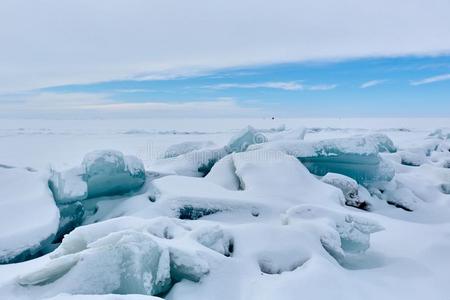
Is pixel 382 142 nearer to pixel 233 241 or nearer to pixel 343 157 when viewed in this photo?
pixel 343 157

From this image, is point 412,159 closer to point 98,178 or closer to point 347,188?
point 347,188

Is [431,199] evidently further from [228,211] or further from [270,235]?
[270,235]

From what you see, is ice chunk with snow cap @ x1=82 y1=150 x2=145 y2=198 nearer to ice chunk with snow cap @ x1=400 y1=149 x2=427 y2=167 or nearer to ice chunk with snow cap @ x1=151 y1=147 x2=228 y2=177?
ice chunk with snow cap @ x1=151 y1=147 x2=228 y2=177

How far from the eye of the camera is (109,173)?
6.12 m

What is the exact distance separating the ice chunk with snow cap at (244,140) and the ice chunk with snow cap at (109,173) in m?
2.75

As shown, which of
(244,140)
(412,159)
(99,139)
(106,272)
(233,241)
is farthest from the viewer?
(99,139)

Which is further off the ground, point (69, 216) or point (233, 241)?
point (233, 241)

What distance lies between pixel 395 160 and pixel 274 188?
586 cm

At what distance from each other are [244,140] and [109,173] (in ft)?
11.5

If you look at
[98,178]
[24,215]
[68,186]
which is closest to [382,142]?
[98,178]

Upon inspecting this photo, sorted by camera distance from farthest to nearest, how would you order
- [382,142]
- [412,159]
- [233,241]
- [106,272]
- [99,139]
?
[99,139] < [412,159] < [382,142] < [233,241] < [106,272]

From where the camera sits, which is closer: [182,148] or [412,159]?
[182,148]

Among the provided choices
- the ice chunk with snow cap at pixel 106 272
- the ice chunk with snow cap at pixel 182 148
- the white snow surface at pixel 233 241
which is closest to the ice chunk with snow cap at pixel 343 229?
the white snow surface at pixel 233 241

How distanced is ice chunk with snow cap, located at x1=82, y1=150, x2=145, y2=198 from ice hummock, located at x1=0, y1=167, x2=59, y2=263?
63 cm
